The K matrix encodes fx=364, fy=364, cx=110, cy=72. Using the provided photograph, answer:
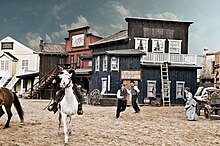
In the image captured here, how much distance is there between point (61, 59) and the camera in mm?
47875

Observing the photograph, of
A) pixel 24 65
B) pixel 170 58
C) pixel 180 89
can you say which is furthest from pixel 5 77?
pixel 180 89

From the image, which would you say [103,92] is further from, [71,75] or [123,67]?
[71,75]

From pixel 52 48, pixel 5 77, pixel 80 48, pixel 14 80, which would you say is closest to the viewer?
pixel 80 48

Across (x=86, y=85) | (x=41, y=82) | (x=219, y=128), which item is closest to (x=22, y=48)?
(x=41, y=82)

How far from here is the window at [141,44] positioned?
117ft

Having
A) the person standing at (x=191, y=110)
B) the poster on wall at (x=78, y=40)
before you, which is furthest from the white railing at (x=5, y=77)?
the person standing at (x=191, y=110)

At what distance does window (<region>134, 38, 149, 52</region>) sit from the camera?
117ft

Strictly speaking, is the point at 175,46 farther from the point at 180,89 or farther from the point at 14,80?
the point at 14,80

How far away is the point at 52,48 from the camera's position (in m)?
48.9

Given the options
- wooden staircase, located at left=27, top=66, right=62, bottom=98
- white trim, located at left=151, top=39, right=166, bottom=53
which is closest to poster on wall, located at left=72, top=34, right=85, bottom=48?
wooden staircase, located at left=27, top=66, right=62, bottom=98

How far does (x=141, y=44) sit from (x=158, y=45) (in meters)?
1.81

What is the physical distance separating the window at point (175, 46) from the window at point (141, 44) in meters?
2.58

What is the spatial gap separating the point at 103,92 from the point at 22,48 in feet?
77.9

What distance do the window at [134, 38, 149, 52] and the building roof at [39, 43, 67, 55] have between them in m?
14.8
